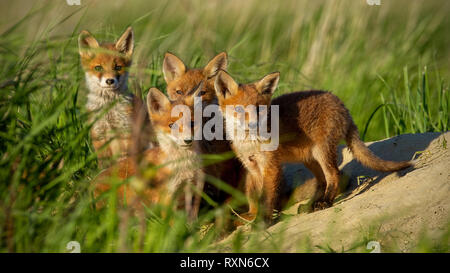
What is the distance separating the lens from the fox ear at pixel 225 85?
14.4 ft

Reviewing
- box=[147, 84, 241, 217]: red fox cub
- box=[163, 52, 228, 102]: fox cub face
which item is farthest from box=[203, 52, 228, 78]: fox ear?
box=[147, 84, 241, 217]: red fox cub

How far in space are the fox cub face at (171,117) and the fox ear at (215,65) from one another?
759 millimetres

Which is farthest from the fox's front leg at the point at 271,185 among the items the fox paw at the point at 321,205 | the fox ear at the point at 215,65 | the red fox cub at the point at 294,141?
the fox ear at the point at 215,65

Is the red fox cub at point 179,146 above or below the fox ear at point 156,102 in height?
below

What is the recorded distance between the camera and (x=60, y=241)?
2.86 meters

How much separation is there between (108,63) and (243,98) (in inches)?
60.4

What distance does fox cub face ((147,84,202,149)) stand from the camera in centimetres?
401

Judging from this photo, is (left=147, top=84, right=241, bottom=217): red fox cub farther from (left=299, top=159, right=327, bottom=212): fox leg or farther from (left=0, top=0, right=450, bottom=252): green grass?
(left=299, top=159, right=327, bottom=212): fox leg

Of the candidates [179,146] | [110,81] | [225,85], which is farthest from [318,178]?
[110,81]

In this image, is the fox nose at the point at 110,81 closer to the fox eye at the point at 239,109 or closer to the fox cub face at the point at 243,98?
the fox cub face at the point at 243,98

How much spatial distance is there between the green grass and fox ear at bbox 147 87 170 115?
0.19 meters

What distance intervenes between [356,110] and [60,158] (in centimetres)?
444

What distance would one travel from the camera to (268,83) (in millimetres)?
4504

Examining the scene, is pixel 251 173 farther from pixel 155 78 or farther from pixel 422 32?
pixel 422 32
